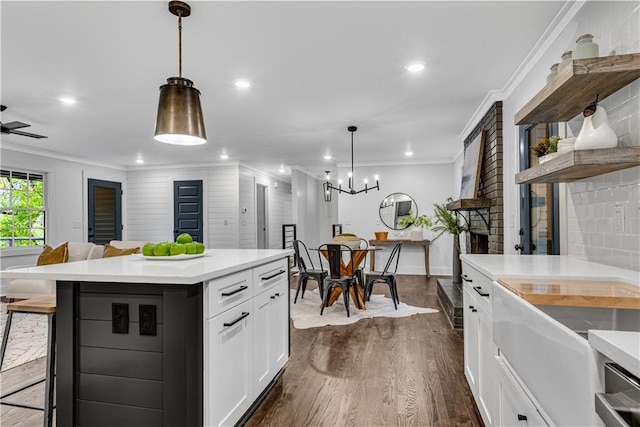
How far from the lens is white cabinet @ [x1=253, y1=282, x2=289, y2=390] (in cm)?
225

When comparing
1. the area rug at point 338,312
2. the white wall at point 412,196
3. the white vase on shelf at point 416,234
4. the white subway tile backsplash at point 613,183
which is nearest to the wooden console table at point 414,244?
the white vase on shelf at point 416,234

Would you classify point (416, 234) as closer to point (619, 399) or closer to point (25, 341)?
point (25, 341)

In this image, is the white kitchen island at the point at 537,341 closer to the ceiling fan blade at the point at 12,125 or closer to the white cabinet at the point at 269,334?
the white cabinet at the point at 269,334

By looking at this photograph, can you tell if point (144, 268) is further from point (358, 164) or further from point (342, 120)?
point (358, 164)

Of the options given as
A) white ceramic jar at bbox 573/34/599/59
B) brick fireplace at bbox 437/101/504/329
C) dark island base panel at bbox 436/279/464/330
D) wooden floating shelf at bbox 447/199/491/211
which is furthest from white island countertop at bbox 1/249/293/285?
wooden floating shelf at bbox 447/199/491/211

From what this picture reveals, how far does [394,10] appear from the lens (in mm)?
2328

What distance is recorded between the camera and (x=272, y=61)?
3066 mm

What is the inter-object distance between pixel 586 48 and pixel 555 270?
1.09 metres

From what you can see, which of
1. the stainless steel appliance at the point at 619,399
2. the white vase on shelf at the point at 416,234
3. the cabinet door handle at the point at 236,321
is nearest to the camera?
the stainless steel appliance at the point at 619,399

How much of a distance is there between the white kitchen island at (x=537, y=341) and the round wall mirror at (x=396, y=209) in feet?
18.4

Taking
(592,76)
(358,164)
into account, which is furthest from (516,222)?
(358,164)

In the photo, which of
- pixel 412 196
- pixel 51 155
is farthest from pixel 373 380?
pixel 51 155

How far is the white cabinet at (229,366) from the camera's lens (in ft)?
5.61

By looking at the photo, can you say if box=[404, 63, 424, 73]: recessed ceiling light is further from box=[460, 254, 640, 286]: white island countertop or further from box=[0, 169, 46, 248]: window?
box=[0, 169, 46, 248]: window
